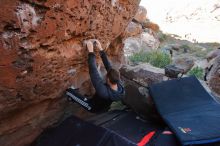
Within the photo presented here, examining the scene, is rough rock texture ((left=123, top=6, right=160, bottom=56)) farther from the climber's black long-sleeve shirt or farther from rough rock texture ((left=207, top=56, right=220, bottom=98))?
the climber's black long-sleeve shirt

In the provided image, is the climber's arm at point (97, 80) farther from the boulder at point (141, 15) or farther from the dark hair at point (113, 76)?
the boulder at point (141, 15)

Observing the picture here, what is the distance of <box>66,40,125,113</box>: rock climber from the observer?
10.9 feet

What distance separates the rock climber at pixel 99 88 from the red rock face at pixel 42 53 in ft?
0.38

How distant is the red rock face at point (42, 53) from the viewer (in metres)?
2.47

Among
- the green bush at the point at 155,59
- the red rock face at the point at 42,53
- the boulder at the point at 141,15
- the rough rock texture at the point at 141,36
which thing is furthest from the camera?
the boulder at the point at 141,15

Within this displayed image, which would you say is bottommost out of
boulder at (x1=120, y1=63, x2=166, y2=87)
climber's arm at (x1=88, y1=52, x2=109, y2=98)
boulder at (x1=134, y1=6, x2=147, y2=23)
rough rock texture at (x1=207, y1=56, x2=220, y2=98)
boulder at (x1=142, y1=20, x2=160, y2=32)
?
rough rock texture at (x1=207, y1=56, x2=220, y2=98)

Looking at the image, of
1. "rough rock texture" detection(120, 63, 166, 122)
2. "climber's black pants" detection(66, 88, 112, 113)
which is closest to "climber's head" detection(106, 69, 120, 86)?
"climber's black pants" detection(66, 88, 112, 113)

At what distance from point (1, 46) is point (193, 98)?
8.59ft

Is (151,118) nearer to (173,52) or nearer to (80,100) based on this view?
(80,100)

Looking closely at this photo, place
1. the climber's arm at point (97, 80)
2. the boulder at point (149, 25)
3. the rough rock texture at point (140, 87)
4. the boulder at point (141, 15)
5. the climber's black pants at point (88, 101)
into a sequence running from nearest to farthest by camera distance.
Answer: the climber's arm at point (97, 80)
the climber's black pants at point (88, 101)
the rough rock texture at point (140, 87)
the boulder at point (141, 15)
the boulder at point (149, 25)

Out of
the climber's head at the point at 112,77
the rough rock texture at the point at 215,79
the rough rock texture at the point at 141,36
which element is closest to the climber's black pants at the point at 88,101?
the climber's head at the point at 112,77

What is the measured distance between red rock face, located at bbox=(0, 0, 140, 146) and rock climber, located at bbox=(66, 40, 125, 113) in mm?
115

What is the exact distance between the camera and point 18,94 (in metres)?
2.83

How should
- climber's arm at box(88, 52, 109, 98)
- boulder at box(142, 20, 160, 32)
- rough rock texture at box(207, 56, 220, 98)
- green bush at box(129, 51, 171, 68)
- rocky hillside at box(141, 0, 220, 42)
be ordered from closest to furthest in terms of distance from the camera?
climber's arm at box(88, 52, 109, 98), rough rock texture at box(207, 56, 220, 98), green bush at box(129, 51, 171, 68), boulder at box(142, 20, 160, 32), rocky hillside at box(141, 0, 220, 42)
